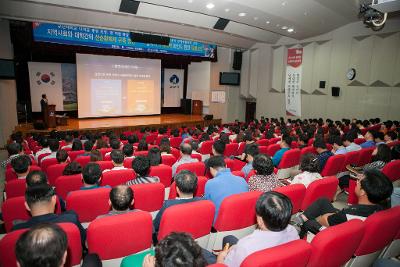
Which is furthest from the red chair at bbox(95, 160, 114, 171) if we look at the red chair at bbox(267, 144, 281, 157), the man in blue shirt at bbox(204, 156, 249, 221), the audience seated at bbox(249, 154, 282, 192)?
the red chair at bbox(267, 144, 281, 157)

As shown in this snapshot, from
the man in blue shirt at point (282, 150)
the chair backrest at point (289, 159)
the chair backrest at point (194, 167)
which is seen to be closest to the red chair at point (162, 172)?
the chair backrest at point (194, 167)

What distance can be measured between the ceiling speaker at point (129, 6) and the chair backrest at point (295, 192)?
685 cm

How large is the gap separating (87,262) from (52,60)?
12.5 metres

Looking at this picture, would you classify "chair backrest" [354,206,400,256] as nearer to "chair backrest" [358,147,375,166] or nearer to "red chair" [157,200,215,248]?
"red chair" [157,200,215,248]

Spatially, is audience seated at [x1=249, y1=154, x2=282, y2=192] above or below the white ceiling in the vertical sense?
below

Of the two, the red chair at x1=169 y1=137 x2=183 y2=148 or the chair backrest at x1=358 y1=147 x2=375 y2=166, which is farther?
the red chair at x1=169 y1=137 x2=183 y2=148

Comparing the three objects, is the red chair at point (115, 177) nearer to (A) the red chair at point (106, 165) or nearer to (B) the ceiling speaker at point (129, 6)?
(A) the red chair at point (106, 165)

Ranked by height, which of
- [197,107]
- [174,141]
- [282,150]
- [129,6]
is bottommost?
[174,141]

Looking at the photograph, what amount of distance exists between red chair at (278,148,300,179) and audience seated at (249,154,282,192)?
1.76 meters

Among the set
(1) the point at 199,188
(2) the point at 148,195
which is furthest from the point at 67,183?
(1) the point at 199,188

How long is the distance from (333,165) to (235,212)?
2607 mm

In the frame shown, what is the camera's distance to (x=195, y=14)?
29.8 feet

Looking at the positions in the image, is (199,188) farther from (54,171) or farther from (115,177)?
(54,171)

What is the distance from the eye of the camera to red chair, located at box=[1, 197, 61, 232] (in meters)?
2.44
